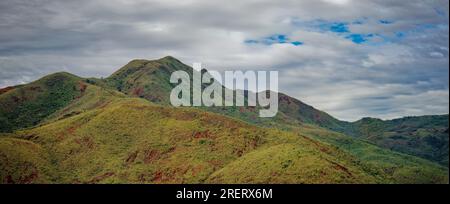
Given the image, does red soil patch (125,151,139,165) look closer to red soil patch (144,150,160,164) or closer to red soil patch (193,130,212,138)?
red soil patch (144,150,160,164)

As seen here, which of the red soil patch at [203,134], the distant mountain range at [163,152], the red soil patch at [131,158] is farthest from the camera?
the red soil patch at [203,134]

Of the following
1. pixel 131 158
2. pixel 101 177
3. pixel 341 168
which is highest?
pixel 341 168

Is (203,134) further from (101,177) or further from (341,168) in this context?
(341,168)

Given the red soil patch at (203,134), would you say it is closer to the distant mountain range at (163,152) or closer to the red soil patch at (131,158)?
the distant mountain range at (163,152)

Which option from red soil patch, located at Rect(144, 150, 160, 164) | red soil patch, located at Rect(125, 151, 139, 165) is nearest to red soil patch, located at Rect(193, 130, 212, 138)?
red soil patch, located at Rect(144, 150, 160, 164)

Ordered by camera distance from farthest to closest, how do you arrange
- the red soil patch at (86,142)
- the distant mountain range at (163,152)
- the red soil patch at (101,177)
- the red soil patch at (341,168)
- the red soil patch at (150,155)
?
the red soil patch at (86,142) → the red soil patch at (150,155) → the red soil patch at (101,177) → the distant mountain range at (163,152) → the red soil patch at (341,168)

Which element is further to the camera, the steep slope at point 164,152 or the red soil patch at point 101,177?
the red soil patch at point 101,177

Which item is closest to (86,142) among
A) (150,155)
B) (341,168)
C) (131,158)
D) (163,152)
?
(131,158)

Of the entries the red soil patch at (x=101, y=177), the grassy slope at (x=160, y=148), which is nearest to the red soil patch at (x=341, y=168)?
the grassy slope at (x=160, y=148)

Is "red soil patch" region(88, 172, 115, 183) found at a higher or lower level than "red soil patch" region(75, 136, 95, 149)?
lower

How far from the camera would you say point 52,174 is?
12938cm
